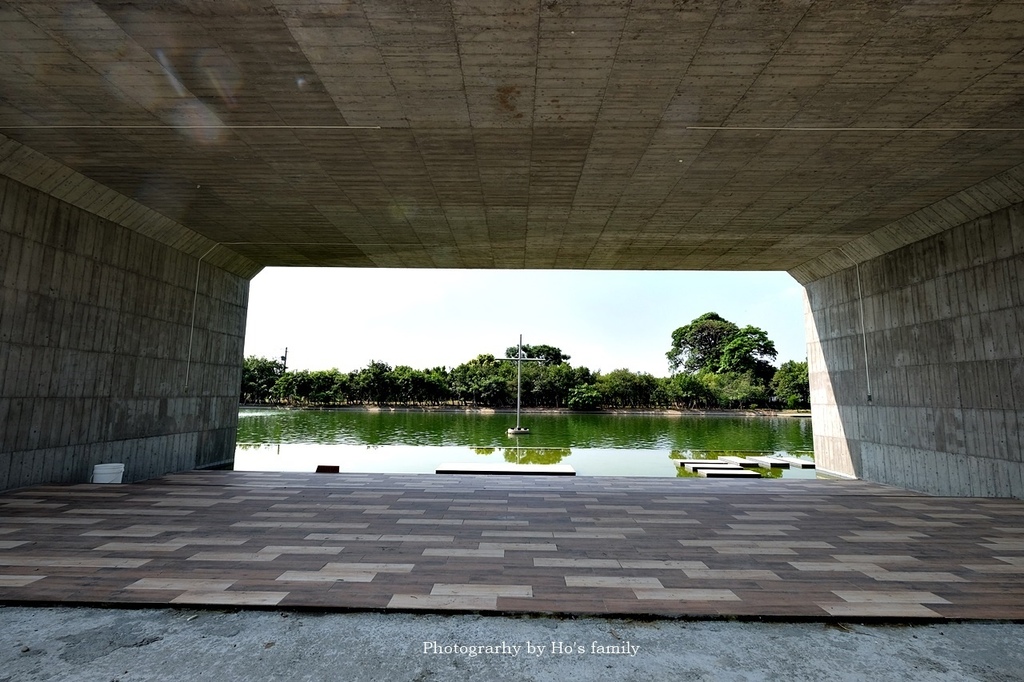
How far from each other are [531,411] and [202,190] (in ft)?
138

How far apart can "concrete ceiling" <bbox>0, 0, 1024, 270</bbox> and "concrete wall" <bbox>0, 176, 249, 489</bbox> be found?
1.12 metres

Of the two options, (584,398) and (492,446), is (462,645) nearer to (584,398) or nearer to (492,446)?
(492,446)

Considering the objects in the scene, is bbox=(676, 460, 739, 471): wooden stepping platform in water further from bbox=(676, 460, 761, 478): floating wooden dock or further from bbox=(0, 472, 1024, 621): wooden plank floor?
bbox=(0, 472, 1024, 621): wooden plank floor

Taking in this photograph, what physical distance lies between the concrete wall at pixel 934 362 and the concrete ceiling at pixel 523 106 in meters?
1.24

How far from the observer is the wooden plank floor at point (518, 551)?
3307 mm

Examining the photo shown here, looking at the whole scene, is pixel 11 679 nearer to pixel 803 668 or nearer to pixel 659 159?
pixel 803 668

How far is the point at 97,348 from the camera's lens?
26.9ft

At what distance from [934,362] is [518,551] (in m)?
8.60

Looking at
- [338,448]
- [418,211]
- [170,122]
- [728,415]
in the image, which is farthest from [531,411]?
[170,122]

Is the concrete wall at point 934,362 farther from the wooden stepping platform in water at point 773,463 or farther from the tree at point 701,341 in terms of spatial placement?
the tree at point 701,341

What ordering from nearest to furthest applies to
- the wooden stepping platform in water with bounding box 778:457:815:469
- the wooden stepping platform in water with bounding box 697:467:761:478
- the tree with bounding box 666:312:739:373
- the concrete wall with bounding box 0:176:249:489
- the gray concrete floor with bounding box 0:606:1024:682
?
the gray concrete floor with bounding box 0:606:1024:682, the concrete wall with bounding box 0:176:249:489, the wooden stepping platform in water with bounding box 697:467:761:478, the wooden stepping platform in water with bounding box 778:457:815:469, the tree with bounding box 666:312:739:373

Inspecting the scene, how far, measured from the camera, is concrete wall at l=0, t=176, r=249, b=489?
6898mm

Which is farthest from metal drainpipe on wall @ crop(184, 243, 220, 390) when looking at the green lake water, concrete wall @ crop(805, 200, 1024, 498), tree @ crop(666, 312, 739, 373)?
tree @ crop(666, 312, 739, 373)

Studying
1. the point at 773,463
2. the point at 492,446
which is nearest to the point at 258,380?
the point at 492,446
